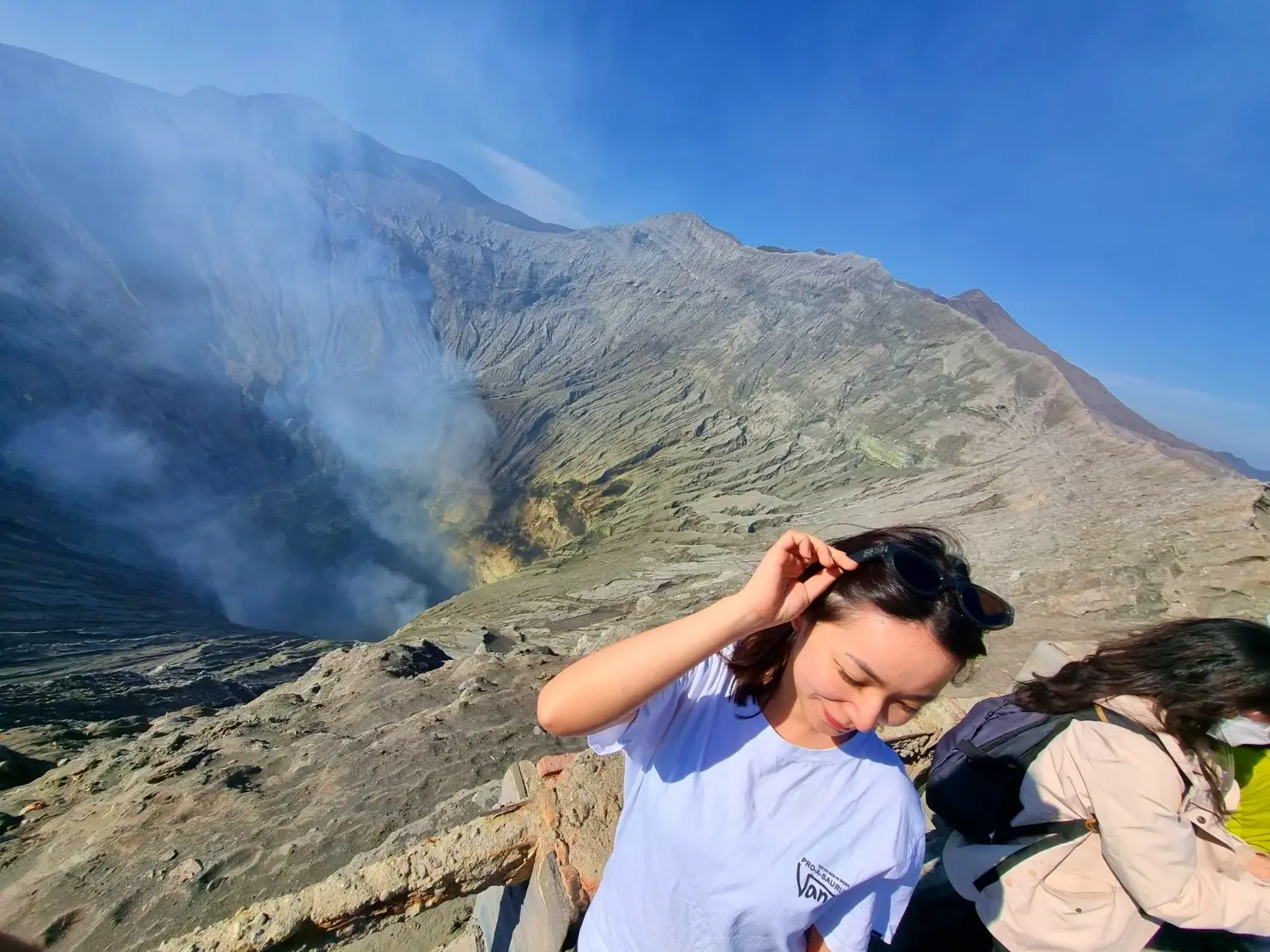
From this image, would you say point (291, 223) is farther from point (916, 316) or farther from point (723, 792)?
point (723, 792)

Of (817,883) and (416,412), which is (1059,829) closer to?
(817,883)

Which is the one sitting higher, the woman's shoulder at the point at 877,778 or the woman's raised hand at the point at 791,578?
the woman's raised hand at the point at 791,578

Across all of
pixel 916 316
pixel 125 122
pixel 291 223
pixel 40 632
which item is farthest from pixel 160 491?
pixel 125 122

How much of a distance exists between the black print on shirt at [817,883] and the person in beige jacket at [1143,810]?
92cm

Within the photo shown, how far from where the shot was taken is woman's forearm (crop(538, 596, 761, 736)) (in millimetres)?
1133

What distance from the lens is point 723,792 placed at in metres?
1.23

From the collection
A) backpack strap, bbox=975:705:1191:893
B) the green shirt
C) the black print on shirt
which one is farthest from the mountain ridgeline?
the black print on shirt

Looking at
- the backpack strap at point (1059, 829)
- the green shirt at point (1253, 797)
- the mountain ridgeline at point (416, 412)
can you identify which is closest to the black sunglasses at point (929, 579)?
the backpack strap at point (1059, 829)

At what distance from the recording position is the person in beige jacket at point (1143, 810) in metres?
1.61

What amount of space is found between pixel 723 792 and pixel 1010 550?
15196 mm

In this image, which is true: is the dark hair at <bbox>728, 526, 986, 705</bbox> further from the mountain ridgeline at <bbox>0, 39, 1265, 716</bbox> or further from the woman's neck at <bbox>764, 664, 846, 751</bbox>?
the mountain ridgeline at <bbox>0, 39, 1265, 716</bbox>

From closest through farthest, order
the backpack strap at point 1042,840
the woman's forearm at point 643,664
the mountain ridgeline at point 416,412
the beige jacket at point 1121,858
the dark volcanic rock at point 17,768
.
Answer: the woman's forearm at point 643,664 < the beige jacket at point 1121,858 < the backpack strap at point 1042,840 < the dark volcanic rock at point 17,768 < the mountain ridgeline at point 416,412

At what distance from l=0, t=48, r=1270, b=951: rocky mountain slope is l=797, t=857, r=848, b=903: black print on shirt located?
13.2 feet

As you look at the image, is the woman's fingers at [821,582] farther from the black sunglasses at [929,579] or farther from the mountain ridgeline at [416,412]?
the mountain ridgeline at [416,412]
